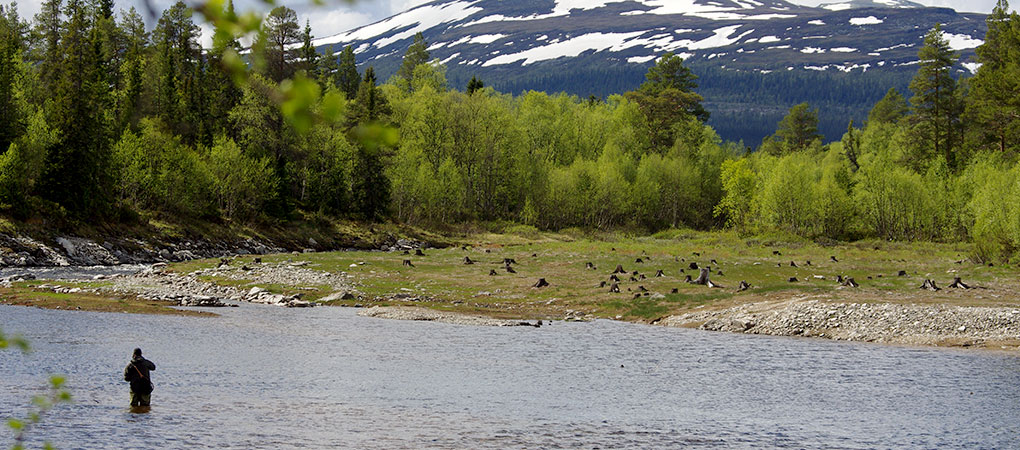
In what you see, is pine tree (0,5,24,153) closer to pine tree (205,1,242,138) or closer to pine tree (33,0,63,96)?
pine tree (33,0,63,96)

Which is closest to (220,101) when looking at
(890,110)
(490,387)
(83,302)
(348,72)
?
(348,72)

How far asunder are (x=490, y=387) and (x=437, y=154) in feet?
289

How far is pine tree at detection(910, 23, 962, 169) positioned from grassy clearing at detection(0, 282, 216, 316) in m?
94.3

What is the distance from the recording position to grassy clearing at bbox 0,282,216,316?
4078 centimetres

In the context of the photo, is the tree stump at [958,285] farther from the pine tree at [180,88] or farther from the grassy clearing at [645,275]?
the pine tree at [180,88]

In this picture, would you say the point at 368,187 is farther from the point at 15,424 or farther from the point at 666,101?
the point at 15,424

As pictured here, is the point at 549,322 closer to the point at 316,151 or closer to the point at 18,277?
the point at 18,277

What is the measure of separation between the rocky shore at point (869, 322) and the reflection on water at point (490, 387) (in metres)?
2.15

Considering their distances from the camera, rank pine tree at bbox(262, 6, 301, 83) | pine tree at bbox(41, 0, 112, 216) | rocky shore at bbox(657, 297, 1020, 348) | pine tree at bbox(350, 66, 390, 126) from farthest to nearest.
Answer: pine tree at bbox(262, 6, 301, 83) < pine tree at bbox(350, 66, 390, 126) < pine tree at bbox(41, 0, 112, 216) < rocky shore at bbox(657, 297, 1020, 348)

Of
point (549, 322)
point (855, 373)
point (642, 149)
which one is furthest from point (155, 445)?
point (642, 149)

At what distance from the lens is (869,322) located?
40219 millimetres

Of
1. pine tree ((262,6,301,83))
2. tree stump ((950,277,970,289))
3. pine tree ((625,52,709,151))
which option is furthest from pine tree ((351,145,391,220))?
tree stump ((950,277,970,289))

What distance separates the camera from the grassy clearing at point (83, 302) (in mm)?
40781

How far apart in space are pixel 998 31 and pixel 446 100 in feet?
227
